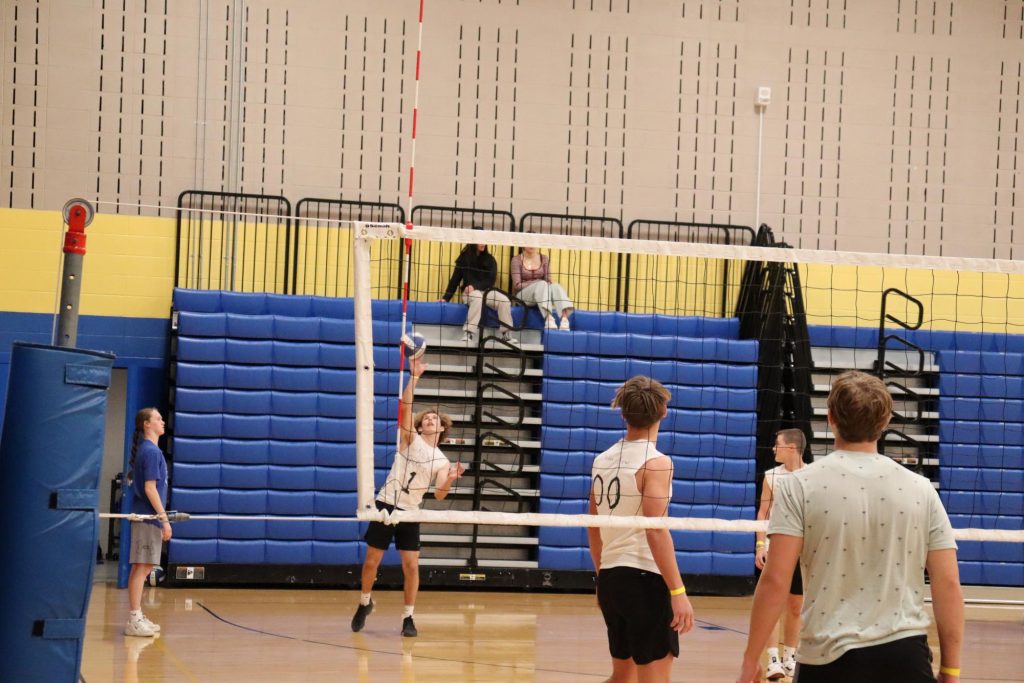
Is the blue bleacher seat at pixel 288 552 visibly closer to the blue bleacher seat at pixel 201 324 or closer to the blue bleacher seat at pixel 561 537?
the blue bleacher seat at pixel 201 324

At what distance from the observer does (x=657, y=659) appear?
4.18 meters

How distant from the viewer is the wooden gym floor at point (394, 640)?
6941 millimetres

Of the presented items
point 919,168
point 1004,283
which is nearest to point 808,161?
point 919,168

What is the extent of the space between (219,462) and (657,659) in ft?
23.9

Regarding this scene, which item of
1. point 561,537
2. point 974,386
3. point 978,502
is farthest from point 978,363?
point 561,537

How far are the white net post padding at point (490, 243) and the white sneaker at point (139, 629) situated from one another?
10.4 ft

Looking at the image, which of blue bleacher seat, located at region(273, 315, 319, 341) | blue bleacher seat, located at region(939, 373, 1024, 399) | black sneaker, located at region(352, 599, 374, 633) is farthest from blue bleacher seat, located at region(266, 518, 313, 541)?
blue bleacher seat, located at region(939, 373, 1024, 399)

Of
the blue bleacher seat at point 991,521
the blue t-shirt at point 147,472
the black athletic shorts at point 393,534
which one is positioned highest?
the blue t-shirt at point 147,472

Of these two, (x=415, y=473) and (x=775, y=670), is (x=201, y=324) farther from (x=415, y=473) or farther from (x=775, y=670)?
(x=775, y=670)

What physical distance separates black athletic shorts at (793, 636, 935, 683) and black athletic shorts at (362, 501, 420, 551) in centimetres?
536

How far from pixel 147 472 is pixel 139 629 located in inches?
43.9

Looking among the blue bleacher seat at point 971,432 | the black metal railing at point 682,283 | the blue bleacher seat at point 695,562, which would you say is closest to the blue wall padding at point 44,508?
the blue bleacher seat at point 695,562

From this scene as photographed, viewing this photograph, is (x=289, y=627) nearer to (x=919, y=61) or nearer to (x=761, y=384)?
(x=761, y=384)

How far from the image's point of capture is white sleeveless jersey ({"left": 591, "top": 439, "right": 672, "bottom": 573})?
431 centimetres
